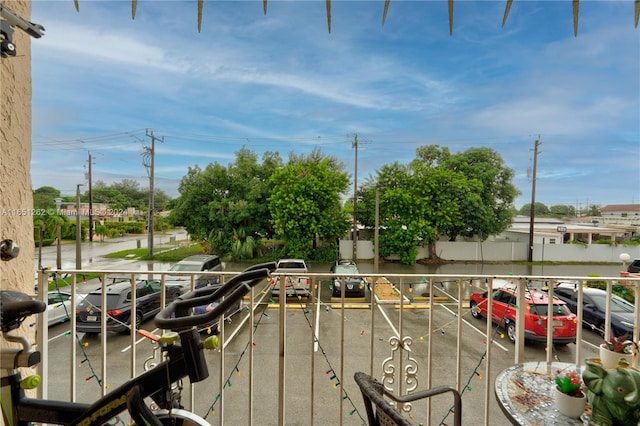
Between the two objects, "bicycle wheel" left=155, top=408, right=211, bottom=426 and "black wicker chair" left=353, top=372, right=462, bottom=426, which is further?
"bicycle wheel" left=155, top=408, right=211, bottom=426

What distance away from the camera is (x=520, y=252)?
14.4m

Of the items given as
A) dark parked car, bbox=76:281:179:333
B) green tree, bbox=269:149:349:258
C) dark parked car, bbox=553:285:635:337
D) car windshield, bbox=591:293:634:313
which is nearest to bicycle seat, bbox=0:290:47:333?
dark parked car, bbox=76:281:179:333

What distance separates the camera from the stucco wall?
4.08 feet

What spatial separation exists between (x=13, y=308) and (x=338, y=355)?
177 inches

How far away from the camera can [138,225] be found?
58.1 feet

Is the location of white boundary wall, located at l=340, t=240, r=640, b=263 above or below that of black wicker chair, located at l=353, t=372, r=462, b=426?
below

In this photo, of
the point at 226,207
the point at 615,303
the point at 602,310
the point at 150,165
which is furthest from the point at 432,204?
the point at 150,165

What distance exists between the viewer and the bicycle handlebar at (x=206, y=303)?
67 cm

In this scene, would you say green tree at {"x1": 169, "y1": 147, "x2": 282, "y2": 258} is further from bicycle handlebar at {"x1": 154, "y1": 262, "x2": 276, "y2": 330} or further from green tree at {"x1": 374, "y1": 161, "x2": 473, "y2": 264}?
bicycle handlebar at {"x1": 154, "y1": 262, "x2": 276, "y2": 330}

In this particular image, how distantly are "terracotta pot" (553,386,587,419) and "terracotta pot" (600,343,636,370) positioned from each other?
Result: 9.7 inches

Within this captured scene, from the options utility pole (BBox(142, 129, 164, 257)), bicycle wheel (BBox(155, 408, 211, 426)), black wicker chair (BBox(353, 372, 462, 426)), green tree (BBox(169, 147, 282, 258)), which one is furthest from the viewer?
green tree (BBox(169, 147, 282, 258))

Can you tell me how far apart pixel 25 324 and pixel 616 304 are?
6.96 metres

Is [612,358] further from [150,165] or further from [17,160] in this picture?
[150,165]

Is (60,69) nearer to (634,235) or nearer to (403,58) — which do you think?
(403,58)
